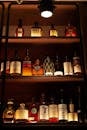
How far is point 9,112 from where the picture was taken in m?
1.97

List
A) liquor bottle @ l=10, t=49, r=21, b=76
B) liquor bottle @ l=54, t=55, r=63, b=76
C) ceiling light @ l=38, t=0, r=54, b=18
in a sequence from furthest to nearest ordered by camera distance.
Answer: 1. liquor bottle @ l=54, t=55, r=63, b=76
2. liquor bottle @ l=10, t=49, r=21, b=76
3. ceiling light @ l=38, t=0, r=54, b=18

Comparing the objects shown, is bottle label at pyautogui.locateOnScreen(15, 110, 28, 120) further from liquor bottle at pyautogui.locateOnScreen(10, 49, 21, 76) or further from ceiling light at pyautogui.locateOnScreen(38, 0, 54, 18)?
ceiling light at pyautogui.locateOnScreen(38, 0, 54, 18)

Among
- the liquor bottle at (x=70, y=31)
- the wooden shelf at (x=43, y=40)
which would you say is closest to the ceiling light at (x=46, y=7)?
the wooden shelf at (x=43, y=40)

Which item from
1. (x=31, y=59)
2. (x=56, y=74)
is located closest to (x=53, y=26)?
(x=31, y=59)

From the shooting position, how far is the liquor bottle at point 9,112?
1.90m

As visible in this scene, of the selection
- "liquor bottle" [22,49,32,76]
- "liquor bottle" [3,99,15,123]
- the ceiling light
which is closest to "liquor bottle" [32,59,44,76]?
"liquor bottle" [22,49,32,76]

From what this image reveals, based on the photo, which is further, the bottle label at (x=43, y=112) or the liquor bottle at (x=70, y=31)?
the liquor bottle at (x=70, y=31)

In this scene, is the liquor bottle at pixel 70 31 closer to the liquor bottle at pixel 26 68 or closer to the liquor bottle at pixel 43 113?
the liquor bottle at pixel 26 68

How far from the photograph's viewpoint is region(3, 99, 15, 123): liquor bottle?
1.90m

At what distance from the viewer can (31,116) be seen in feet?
6.48

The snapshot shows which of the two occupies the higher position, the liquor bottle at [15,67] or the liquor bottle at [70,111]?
the liquor bottle at [15,67]

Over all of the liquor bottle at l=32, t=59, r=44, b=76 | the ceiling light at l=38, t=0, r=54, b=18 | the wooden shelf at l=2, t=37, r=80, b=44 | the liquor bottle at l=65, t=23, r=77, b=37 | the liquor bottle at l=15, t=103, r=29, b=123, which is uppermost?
the ceiling light at l=38, t=0, r=54, b=18

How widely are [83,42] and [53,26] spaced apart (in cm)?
40

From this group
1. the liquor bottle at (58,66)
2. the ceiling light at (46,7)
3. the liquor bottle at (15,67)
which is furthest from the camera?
the liquor bottle at (58,66)
